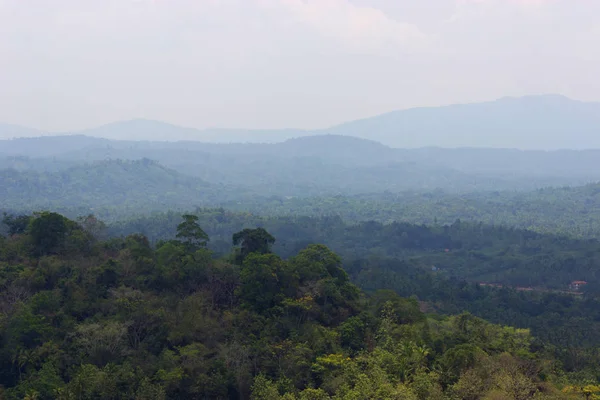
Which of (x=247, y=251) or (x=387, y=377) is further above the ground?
(x=247, y=251)

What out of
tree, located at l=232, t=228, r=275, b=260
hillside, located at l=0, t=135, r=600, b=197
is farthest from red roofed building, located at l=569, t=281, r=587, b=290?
hillside, located at l=0, t=135, r=600, b=197

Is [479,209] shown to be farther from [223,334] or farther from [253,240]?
[223,334]

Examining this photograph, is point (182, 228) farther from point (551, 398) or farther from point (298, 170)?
point (298, 170)

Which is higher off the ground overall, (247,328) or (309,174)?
(309,174)

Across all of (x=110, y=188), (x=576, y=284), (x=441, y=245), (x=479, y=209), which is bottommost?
(x=576, y=284)

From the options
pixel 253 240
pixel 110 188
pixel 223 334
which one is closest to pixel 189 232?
pixel 253 240

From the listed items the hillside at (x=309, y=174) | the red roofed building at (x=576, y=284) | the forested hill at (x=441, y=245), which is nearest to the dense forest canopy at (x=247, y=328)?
the red roofed building at (x=576, y=284)

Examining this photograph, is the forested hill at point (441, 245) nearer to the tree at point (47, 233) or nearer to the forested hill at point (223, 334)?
the tree at point (47, 233)

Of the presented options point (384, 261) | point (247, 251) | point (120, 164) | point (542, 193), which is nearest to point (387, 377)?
point (247, 251)
